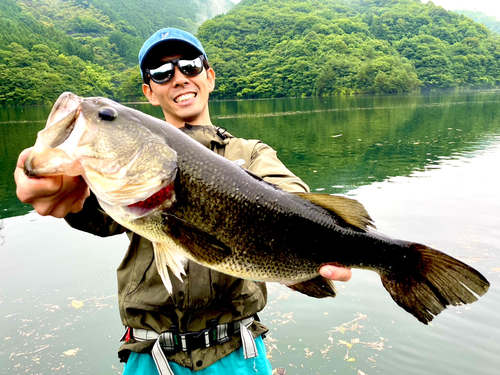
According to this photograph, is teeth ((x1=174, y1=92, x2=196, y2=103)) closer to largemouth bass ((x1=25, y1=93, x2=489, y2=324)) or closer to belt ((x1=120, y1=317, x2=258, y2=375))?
largemouth bass ((x1=25, y1=93, x2=489, y2=324))

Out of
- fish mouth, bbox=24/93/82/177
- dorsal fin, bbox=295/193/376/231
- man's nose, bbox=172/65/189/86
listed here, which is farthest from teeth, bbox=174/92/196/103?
dorsal fin, bbox=295/193/376/231

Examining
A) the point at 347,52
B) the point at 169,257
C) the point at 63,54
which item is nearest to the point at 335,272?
the point at 169,257

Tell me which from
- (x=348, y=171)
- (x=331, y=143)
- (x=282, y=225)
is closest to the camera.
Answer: (x=282, y=225)

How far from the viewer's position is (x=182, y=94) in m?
3.21

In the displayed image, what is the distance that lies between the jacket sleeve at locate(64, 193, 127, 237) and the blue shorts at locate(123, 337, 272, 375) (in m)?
0.97

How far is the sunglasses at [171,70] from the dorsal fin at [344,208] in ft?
5.73

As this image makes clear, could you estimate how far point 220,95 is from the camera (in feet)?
345

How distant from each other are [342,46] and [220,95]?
1579 inches

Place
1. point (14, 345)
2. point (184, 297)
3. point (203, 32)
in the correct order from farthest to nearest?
point (203, 32) → point (14, 345) → point (184, 297)

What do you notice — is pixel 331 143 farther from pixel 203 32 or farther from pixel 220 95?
pixel 203 32

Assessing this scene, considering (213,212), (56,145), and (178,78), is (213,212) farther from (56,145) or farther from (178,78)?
(178,78)

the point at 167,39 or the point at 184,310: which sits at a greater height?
the point at 167,39

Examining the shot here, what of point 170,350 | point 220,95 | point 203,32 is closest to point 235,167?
point 170,350

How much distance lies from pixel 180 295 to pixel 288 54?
12084cm
